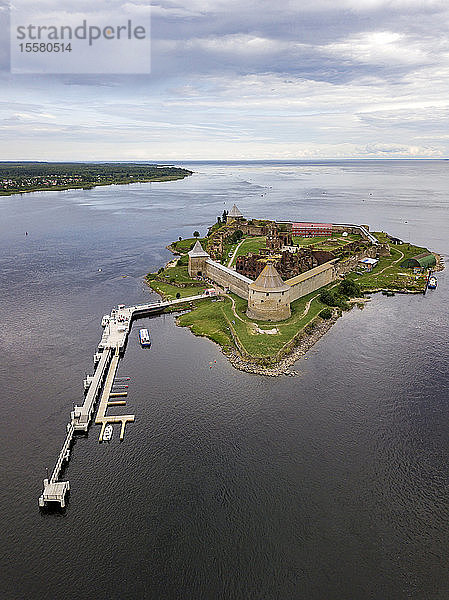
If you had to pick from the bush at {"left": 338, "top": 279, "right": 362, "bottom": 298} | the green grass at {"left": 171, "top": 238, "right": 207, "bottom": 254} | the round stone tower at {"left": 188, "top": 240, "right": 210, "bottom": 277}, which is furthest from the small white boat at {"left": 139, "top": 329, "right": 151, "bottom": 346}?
the green grass at {"left": 171, "top": 238, "right": 207, "bottom": 254}

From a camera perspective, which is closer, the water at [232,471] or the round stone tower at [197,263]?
the water at [232,471]

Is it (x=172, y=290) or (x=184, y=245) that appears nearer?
(x=172, y=290)

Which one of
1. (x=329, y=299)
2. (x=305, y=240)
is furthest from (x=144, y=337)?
(x=305, y=240)

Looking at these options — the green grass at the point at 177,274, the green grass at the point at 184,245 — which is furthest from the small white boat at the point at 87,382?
the green grass at the point at 184,245

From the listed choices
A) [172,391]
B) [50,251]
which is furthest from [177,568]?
[50,251]

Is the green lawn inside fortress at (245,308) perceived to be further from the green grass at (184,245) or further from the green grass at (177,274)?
the green grass at (184,245)

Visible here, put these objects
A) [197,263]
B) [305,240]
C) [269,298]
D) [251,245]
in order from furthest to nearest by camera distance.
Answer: [305,240], [251,245], [197,263], [269,298]

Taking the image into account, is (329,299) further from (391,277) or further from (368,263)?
(368,263)
